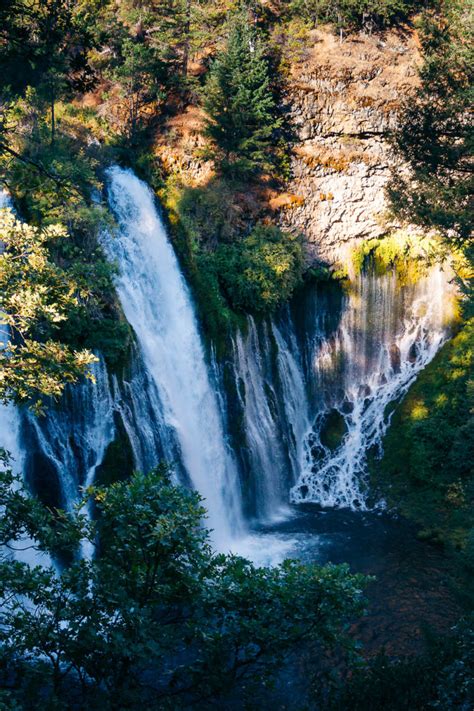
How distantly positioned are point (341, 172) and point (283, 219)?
289cm

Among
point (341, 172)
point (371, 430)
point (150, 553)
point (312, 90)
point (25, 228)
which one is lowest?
point (150, 553)

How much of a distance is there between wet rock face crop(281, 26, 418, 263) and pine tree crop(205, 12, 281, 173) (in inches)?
79.3

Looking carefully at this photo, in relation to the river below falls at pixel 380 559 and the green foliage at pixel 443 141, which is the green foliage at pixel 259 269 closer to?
the green foliage at pixel 443 141

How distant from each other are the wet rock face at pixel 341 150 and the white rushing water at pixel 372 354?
7.33ft

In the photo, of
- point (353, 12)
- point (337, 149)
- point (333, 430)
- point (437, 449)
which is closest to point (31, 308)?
point (437, 449)

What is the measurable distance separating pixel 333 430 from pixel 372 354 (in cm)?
334

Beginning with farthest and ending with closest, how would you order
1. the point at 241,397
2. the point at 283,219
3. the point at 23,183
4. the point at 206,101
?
the point at 283,219 → the point at 206,101 → the point at 241,397 → the point at 23,183

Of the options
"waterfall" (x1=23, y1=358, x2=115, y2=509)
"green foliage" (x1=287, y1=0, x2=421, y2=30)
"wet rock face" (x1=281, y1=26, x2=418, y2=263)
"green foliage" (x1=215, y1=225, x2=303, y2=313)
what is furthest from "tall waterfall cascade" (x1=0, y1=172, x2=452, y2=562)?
"green foliage" (x1=287, y1=0, x2=421, y2=30)

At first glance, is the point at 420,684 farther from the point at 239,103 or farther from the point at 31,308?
the point at 239,103

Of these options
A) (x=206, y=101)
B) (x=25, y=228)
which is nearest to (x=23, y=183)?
(x=206, y=101)

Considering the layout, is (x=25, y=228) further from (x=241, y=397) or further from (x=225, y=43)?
(x=225, y=43)

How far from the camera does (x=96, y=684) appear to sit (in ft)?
19.2

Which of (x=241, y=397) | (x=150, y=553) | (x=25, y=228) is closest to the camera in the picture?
(x=150, y=553)

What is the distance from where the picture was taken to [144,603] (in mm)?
6344
